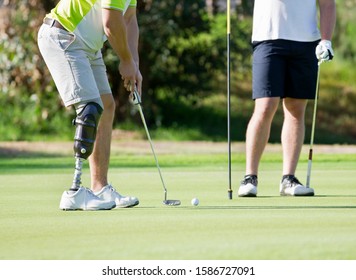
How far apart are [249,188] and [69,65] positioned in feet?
6.23

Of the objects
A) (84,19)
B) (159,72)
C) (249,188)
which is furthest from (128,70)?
(159,72)

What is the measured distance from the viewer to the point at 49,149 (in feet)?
A: 63.2

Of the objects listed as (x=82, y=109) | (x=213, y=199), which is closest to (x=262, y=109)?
(x=213, y=199)

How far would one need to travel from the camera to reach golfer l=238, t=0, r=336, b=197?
29.4 feet

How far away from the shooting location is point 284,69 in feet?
29.9

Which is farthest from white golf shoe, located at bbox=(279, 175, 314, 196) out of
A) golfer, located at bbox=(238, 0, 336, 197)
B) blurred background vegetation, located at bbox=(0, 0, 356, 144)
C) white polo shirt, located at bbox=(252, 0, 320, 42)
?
blurred background vegetation, located at bbox=(0, 0, 356, 144)

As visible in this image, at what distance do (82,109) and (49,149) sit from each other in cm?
1185

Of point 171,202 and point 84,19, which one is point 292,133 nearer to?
point 171,202

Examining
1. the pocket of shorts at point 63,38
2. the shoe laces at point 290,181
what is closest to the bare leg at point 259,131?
the shoe laces at point 290,181

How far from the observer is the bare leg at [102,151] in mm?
7863

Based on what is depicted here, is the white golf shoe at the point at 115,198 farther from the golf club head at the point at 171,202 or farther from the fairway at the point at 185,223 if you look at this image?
the golf club head at the point at 171,202

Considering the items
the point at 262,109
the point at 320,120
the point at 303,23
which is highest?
the point at 303,23

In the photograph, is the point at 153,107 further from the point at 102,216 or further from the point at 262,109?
the point at 102,216

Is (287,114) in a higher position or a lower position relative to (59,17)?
lower
